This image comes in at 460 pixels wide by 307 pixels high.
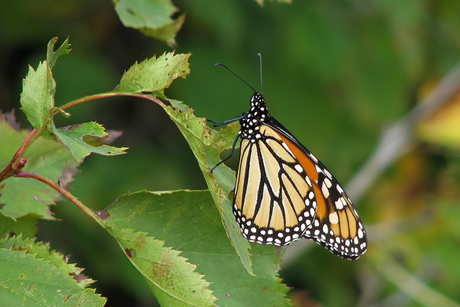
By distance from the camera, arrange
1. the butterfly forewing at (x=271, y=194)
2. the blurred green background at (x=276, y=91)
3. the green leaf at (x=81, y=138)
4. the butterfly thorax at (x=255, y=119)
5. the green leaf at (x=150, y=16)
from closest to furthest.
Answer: the green leaf at (x=81, y=138)
the green leaf at (x=150, y=16)
the butterfly forewing at (x=271, y=194)
the butterfly thorax at (x=255, y=119)
the blurred green background at (x=276, y=91)

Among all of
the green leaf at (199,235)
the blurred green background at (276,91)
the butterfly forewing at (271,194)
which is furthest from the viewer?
the blurred green background at (276,91)

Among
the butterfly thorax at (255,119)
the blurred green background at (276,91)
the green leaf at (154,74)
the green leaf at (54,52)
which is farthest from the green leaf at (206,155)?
the blurred green background at (276,91)

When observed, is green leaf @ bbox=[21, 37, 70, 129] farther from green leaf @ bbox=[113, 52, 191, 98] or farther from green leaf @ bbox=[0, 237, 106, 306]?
green leaf @ bbox=[0, 237, 106, 306]

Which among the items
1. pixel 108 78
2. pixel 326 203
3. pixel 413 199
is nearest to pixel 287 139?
pixel 326 203

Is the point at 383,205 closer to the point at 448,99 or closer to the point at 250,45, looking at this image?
the point at 448,99

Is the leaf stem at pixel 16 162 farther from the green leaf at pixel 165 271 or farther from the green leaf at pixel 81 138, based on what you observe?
the green leaf at pixel 165 271

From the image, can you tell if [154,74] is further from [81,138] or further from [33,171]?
[33,171]

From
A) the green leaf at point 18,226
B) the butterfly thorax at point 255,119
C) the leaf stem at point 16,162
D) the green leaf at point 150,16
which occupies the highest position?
the green leaf at point 150,16
